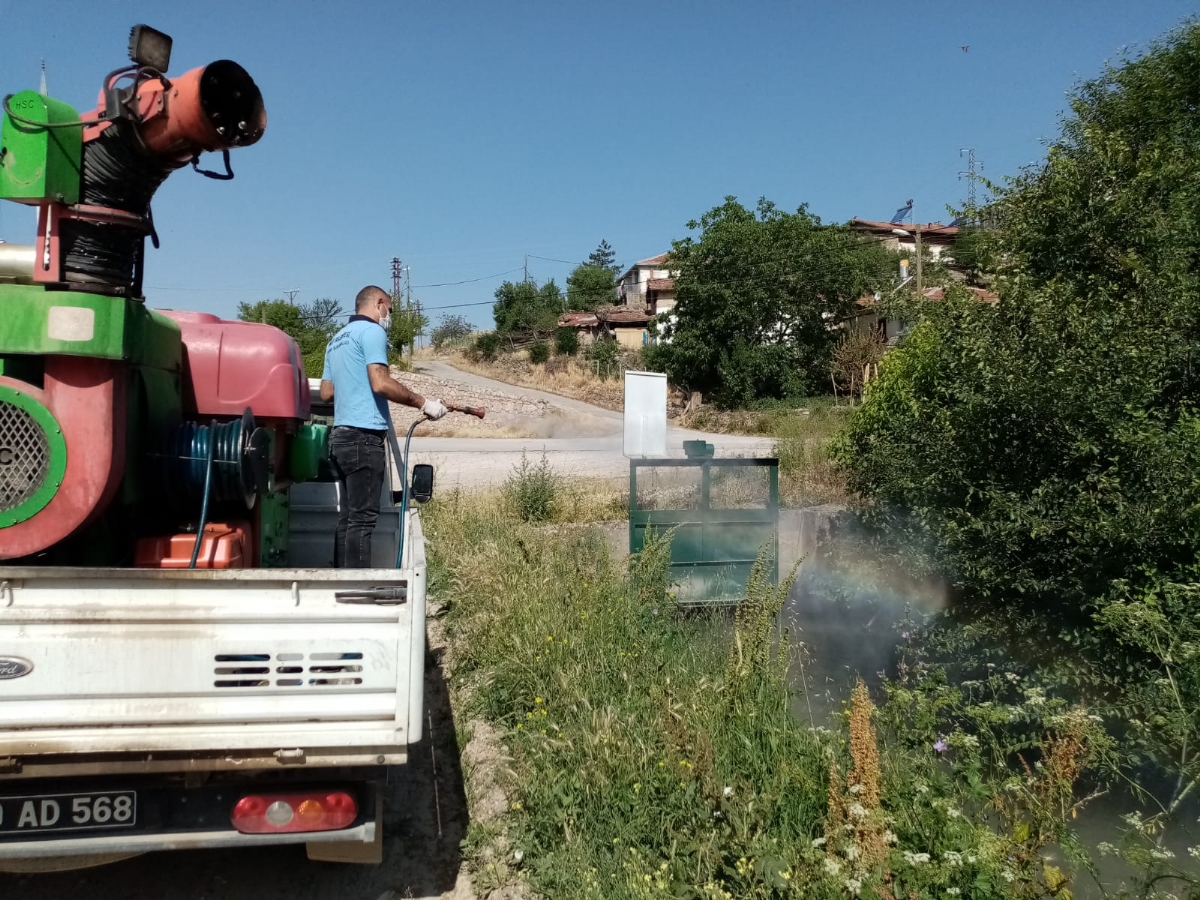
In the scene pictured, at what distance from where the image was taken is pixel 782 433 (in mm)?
14719

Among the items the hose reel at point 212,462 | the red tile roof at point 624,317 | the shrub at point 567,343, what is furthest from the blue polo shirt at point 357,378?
the red tile roof at point 624,317

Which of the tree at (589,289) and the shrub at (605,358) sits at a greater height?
the tree at (589,289)

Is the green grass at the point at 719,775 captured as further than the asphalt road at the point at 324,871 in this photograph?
No

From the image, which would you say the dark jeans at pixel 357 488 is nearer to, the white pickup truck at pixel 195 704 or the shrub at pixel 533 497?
the white pickup truck at pixel 195 704

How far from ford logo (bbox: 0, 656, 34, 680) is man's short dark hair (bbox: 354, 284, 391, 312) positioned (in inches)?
110

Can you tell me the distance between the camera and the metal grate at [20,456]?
2.71 metres

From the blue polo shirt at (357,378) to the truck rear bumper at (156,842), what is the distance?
2.27 metres

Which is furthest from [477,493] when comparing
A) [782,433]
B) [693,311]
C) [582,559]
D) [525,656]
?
[693,311]

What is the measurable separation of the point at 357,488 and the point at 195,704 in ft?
6.66

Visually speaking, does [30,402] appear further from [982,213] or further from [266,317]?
[266,317]

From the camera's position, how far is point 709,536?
8070 mm

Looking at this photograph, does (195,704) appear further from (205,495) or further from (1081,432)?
(1081,432)

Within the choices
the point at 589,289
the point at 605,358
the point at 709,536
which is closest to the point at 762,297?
the point at 605,358

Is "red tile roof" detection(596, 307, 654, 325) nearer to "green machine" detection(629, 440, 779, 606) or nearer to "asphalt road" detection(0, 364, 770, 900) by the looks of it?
"green machine" detection(629, 440, 779, 606)
